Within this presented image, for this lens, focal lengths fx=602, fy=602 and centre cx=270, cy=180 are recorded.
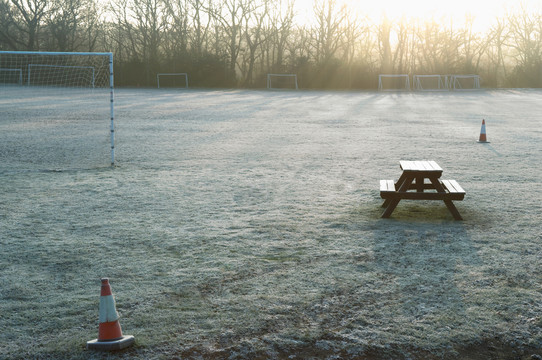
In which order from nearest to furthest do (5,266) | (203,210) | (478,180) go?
(5,266)
(203,210)
(478,180)

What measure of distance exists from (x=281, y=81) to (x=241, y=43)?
524 cm

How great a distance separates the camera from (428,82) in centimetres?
5122

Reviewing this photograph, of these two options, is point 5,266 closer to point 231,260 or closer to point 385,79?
point 231,260

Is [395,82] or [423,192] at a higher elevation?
[395,82]

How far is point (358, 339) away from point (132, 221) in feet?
12.4

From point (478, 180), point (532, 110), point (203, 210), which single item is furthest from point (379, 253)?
point (532, 110)

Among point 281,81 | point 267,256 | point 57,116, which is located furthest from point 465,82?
point 267,256

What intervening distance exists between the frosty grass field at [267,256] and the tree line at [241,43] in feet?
124

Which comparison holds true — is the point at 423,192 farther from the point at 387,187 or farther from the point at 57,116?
the point at 57,116

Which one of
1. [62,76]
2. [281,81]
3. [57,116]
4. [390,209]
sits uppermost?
[281,81]

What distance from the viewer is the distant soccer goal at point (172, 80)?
48.8 metres

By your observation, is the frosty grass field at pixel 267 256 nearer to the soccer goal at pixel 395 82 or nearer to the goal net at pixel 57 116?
the goal net at pixel 57 116

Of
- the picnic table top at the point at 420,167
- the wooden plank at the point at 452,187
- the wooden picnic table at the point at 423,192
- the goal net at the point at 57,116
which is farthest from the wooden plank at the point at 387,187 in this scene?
the goal net at the point at 57,116

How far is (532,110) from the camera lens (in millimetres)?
26297
